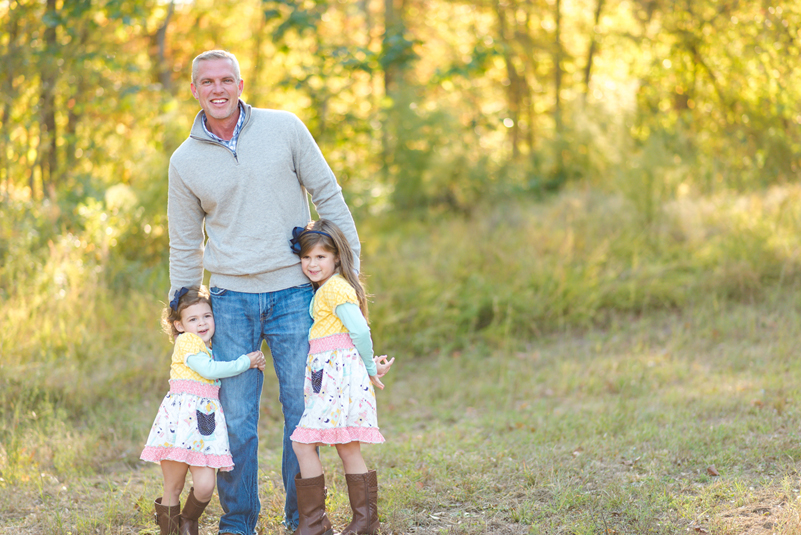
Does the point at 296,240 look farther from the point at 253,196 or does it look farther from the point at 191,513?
the point at 191,513

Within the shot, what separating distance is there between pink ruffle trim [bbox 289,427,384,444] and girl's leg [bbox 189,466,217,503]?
1.39ft

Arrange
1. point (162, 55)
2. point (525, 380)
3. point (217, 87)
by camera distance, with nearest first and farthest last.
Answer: point (217, 87) → point (525, 380) → point (162, 55)

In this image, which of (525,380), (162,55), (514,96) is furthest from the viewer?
(514,96)

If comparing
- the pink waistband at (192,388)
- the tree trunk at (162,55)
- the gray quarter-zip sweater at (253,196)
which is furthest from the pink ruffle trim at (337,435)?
the tree trunk at (162,55)

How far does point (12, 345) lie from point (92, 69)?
479 centimetres

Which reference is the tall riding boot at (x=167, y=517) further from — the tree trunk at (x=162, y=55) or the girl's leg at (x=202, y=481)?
the tree trunk at (x=162, y=55)

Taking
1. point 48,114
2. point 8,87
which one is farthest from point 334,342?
point 48,114

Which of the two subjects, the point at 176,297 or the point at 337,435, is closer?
the point at 337,435

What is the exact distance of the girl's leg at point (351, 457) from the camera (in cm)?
315

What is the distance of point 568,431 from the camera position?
4.56 metres

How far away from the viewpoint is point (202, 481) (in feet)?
10.2

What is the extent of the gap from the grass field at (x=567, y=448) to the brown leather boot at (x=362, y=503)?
0.26 meters

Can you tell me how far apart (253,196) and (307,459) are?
120 cm

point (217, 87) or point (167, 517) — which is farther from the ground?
point (217, 87)
